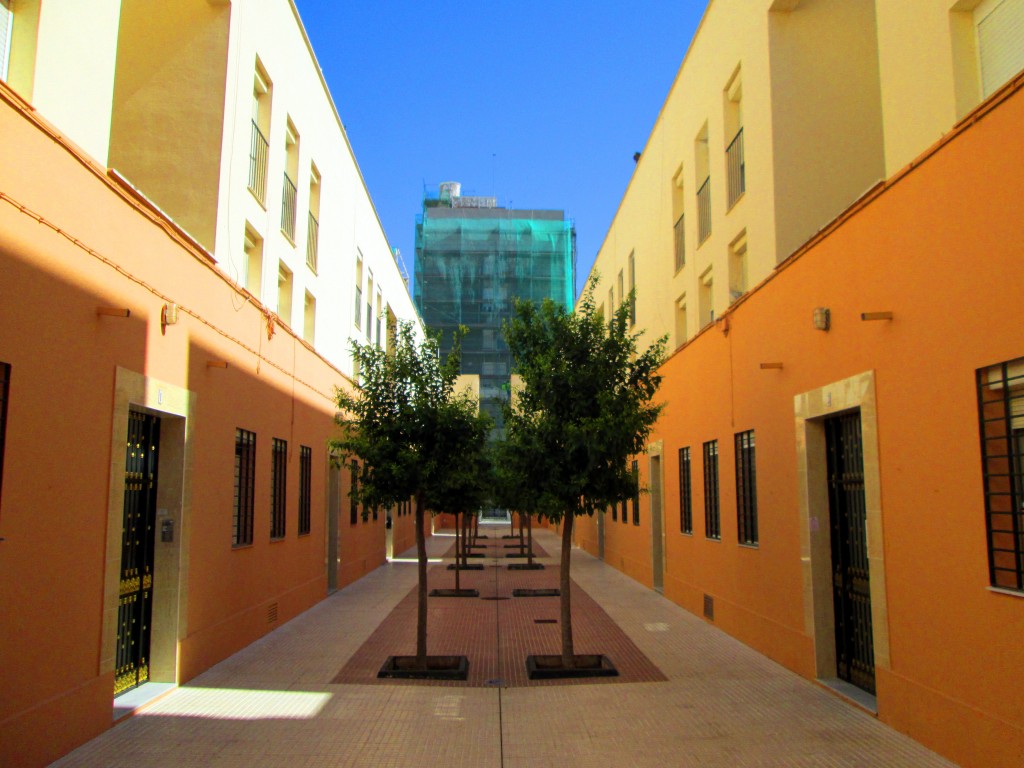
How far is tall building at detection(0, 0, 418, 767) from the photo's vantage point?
234 inches

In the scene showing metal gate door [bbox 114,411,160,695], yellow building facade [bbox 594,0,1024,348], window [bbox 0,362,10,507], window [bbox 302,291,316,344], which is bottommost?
metal gate door [bbox 114,411,160,695]

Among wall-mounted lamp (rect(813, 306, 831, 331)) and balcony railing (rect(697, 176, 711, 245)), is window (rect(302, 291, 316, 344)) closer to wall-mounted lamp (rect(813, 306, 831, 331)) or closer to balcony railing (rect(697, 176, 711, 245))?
balcony railing (rect(697, 176, 711, 245))

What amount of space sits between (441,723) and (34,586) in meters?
3.53

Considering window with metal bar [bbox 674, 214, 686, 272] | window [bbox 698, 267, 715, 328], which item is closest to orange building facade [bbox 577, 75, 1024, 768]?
window [bbox 698, 267, 715, 328]

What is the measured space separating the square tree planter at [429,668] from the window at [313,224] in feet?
26.3

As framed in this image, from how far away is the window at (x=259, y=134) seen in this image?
39.7 ft

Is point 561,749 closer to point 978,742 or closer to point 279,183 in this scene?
point 978,742

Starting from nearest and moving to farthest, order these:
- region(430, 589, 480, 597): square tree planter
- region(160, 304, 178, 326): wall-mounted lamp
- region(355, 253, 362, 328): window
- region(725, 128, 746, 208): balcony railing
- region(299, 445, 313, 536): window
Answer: region(160, 304, 178, 326): wall-mounted lamp < region(725, 128, 746, 208): balcony railing < region(299, 445, 313, 536): window < region(430, 589, 480, 597): square tree planter < region(355, 253, 362, 328): window

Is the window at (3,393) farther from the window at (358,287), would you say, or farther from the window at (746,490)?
the window at (358,287)

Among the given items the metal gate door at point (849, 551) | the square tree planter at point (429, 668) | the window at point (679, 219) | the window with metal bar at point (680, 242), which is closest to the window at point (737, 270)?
the window at point (679, 219)

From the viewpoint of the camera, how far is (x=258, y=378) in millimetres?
11891

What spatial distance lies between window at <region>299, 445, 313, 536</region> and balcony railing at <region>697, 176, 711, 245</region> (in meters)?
7.75

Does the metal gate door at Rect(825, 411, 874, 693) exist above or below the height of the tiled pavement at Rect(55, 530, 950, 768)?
above

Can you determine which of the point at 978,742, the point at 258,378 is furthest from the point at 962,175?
the point at 258,378
